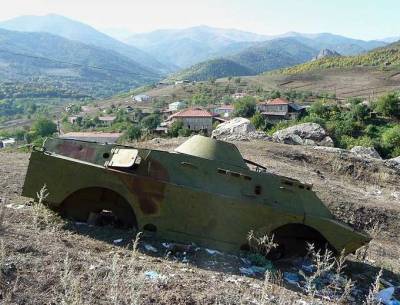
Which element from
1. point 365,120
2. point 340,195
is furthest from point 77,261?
point 365,120

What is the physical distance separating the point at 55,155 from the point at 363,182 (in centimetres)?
1248

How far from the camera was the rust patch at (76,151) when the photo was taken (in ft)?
26.6

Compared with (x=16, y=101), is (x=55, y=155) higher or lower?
higher

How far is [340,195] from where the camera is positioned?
556 inches

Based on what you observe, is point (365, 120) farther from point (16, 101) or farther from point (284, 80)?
point (16, 101)

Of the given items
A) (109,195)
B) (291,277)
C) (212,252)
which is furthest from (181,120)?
(291,277)

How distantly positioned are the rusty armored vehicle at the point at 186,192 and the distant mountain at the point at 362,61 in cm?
10525

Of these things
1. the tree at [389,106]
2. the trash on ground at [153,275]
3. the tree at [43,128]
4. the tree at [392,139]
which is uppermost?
the tree at [389,106]

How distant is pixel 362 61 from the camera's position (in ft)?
387

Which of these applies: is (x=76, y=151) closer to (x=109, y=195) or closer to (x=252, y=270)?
(x=109, y=195)

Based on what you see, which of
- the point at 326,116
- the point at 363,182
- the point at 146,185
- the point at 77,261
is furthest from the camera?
the point at 326,116

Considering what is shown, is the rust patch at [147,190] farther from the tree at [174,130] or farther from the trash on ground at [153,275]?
the tree at [174,130]

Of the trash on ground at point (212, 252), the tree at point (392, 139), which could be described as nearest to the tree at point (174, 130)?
the tree at point (392, 139)

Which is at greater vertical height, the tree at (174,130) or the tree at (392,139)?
the tree at (392,139)
